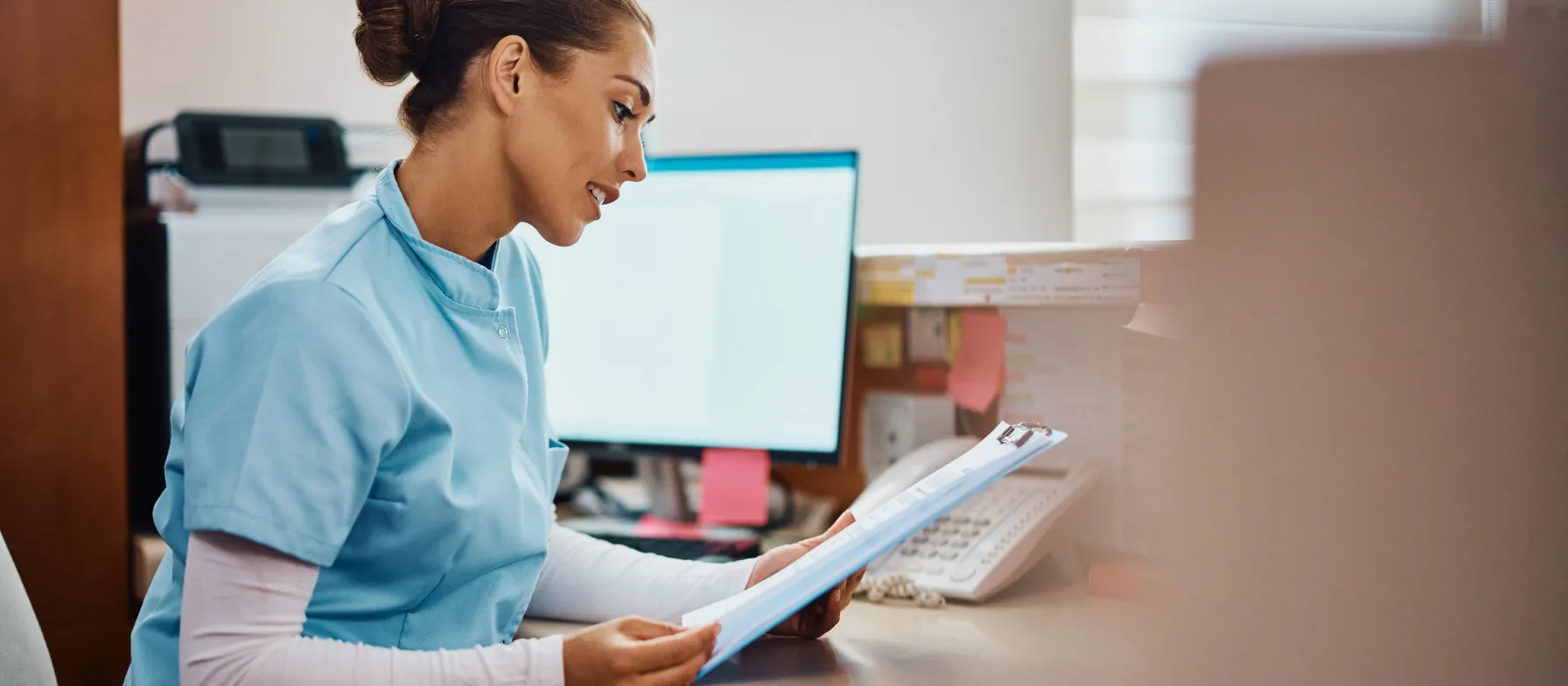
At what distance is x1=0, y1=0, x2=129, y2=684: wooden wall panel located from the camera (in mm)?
1366

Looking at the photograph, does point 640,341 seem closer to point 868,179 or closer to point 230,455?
point 230,455

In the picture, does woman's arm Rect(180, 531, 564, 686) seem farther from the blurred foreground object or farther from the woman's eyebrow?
the blurred foreground object

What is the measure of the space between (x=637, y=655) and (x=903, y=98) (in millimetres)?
2255

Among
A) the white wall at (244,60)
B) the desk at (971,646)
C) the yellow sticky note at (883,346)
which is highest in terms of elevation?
→ the white wall at (244,60)

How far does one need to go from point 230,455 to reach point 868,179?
88.1 inches

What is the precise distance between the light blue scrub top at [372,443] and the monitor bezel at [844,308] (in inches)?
16.9

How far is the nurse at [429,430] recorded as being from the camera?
0.67 metres

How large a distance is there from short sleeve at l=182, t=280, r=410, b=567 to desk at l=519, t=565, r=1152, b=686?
0.27m

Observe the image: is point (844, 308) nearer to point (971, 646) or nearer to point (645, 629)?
point (971, 646)

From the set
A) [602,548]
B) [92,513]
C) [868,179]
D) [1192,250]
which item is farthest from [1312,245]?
[868,179]

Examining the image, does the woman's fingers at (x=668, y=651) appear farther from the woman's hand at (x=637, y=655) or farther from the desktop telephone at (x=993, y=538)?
the desktop telephone at (x=993, y=538)

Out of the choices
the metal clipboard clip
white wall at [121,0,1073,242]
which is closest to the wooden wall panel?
the metal clipboard clip

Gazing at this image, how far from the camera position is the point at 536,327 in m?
1.03

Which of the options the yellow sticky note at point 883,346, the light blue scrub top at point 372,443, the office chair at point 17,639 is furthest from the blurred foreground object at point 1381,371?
the yellow sticky note at point 883,346
